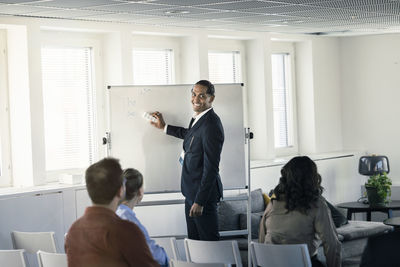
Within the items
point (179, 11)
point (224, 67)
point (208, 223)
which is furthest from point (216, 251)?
point (224, 67)

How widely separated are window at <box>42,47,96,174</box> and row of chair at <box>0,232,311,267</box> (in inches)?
85.4

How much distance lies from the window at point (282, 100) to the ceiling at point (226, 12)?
175 cm

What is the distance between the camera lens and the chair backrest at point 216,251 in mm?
4539

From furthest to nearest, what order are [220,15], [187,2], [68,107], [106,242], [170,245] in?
[68,107]
[220,15]
[187,2]
[170,245]
[106,242]

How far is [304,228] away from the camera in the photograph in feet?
14.3

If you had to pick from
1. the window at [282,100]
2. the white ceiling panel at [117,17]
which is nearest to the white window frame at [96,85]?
the white ceiling panel at [117,17]

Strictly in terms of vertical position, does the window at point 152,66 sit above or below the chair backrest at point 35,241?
above

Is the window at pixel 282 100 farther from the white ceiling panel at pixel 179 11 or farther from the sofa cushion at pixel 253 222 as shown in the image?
the white ceiling panel at pixel 179 11

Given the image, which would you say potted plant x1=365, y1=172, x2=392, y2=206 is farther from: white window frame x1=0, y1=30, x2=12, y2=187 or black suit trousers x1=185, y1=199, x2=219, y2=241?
white window frame x1=0, y1=30, x2=12, y2=187

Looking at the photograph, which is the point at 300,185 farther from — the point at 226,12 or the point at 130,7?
the point at 226,12

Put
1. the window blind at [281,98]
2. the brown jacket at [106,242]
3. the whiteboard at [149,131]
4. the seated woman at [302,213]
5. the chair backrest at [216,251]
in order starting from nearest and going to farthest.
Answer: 1. the brown jacket at [106,242]
2. the seated woman at [302,213]
3. the chair backrest at [216,251]
4. the whiteboard at [149,131]
5. the window blind at [281,98]

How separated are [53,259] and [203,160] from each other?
69.4 inches

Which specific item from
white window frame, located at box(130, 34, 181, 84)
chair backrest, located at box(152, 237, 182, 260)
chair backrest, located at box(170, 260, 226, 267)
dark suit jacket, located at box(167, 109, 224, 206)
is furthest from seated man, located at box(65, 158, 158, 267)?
white window frame, located at box(130, 34, 181, 84)

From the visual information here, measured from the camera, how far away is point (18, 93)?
6.84 meters
